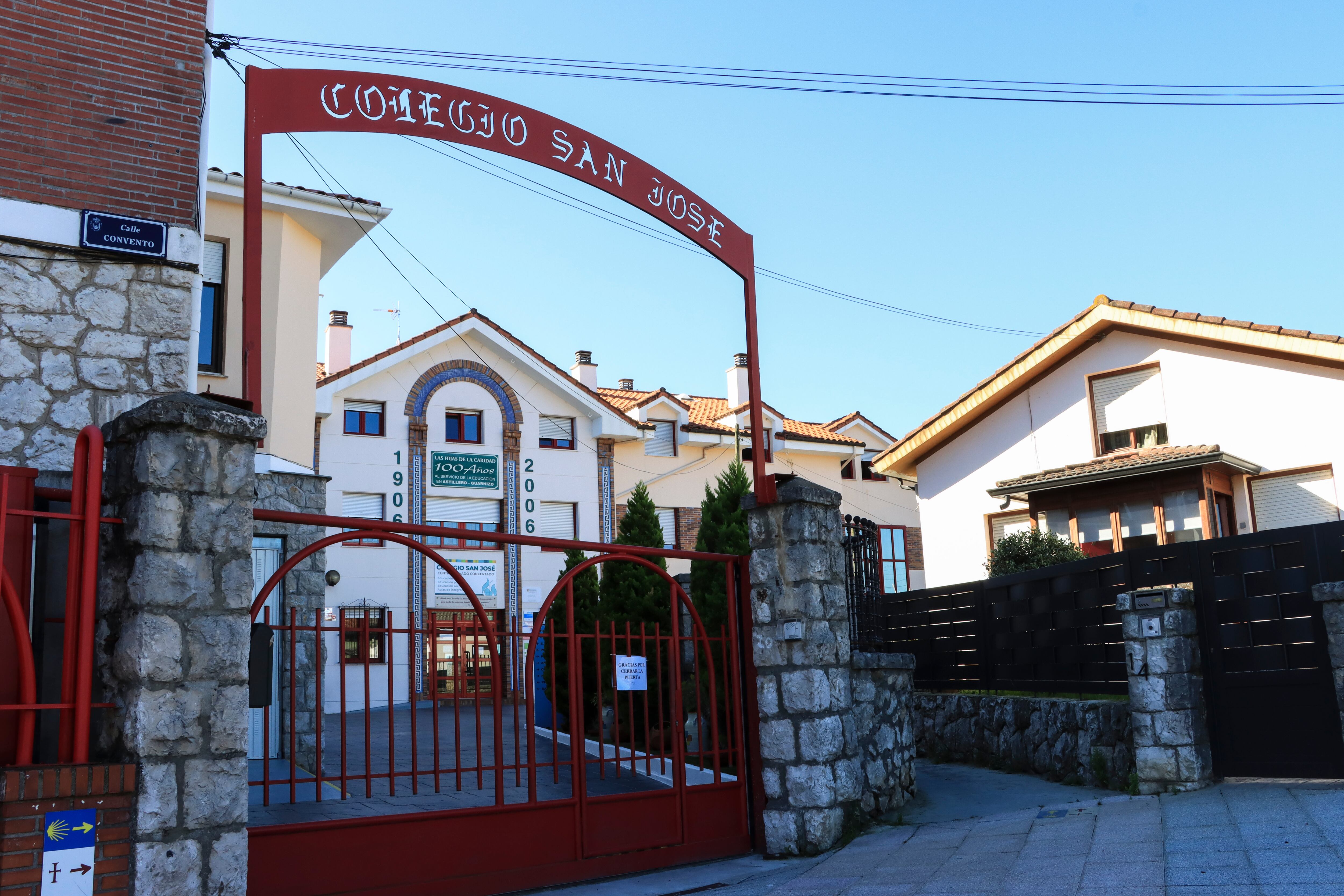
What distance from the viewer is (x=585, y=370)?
3194 cm

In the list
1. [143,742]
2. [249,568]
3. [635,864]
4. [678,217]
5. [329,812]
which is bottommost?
[635,864]

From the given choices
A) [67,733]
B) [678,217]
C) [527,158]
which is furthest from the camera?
[678,217]

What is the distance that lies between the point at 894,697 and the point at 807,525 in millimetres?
2501

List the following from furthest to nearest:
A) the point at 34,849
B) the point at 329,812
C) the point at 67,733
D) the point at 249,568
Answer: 1. the point at 329,812
2. the point at 249,568
3. the point at 67,733
4. the point at 34,849

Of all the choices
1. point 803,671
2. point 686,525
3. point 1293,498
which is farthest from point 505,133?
point 686,525

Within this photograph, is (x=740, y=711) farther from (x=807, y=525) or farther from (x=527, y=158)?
(x=527, y=158)

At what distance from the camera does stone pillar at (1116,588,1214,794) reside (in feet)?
27.6

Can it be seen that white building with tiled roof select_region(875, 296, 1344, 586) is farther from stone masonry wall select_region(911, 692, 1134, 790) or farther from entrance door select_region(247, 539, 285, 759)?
entrance door select_region(247, 539, 285, 759)

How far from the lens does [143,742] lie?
459 centimetres

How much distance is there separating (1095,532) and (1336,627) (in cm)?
1055

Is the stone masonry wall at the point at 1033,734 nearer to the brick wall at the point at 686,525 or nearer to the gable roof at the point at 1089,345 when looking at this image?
the gable roof at the point at 1089,345

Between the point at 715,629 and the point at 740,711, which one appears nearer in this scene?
the point at 740,711

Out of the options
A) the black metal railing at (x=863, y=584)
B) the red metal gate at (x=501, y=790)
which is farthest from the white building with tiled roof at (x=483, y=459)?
the red metal gate at (x=501, y=790)

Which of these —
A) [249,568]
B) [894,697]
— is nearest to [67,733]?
[249,568]
